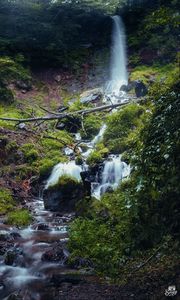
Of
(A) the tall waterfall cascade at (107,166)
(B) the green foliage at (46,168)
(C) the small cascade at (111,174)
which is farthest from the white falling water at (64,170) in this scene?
(C) the small cascade at (111,174)

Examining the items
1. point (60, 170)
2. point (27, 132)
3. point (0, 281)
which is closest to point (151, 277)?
point (0, 281)

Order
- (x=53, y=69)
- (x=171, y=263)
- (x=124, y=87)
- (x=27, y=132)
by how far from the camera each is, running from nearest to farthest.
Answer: (x=171, y=263) → (x=27, y=132) → (x=124, y=87) → (x=53, y=69)

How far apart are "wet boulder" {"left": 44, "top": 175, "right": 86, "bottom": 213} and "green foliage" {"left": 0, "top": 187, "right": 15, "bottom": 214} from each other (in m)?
1.21

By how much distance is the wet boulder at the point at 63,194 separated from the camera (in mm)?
12812

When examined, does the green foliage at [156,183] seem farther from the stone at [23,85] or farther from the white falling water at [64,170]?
the stone at [23,85]

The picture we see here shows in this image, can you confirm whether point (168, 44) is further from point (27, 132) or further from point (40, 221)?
point (40, 221)

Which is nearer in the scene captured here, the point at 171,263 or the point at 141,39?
the point at 171,263

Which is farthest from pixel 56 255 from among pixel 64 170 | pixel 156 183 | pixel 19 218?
pixel 64 170

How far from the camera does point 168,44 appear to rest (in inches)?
1101

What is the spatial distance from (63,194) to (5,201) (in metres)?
2.02

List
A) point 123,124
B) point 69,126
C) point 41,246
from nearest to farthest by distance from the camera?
point 41,246 → point 123,124 → point 69,126

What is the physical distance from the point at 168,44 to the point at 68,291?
23.8 meters

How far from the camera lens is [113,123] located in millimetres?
17250

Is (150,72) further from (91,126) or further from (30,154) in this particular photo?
(30,154)
